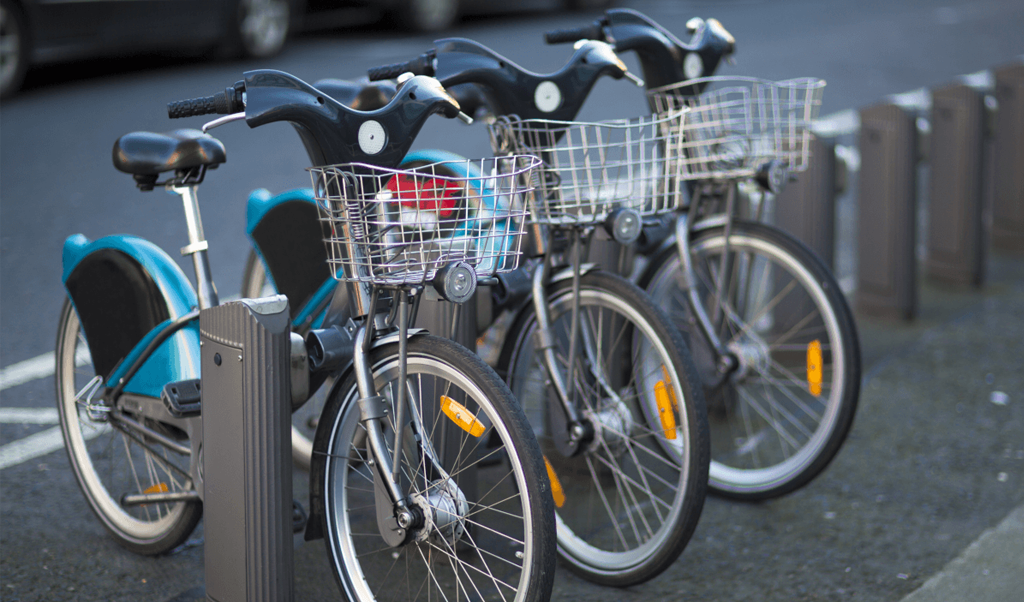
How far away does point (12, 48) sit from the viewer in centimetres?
877

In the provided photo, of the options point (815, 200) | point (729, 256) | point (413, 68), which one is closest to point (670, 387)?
point (729, 256)

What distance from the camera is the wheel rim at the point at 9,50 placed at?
8633 millimetres

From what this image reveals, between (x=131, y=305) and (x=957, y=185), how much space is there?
166 inches

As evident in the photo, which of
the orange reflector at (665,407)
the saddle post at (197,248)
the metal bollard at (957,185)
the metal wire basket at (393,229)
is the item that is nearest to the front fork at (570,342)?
the orange reflector at (665,407)

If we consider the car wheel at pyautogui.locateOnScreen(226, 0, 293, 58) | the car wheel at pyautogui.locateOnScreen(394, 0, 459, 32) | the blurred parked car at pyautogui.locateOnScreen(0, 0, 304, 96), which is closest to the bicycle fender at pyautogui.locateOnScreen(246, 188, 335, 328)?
the blurred parked car at pyautogui.locateOnScreen(0, 0, 304, 96)

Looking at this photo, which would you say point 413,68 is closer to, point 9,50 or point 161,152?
point 161,152

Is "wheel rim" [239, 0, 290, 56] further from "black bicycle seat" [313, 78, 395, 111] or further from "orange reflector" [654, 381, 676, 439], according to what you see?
"orange reflector" [654, 381, 676, 439]

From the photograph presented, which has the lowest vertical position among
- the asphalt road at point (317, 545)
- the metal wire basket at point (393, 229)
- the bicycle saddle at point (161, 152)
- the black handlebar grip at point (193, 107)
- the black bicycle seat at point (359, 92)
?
the asphalt road at point (317, 545)

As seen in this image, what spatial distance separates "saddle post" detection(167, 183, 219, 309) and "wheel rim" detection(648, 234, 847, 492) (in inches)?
57.1

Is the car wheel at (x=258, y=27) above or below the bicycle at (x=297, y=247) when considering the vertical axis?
above

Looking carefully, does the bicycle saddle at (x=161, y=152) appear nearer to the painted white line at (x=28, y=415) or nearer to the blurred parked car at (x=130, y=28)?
the painted white line at (x=28, y=415)

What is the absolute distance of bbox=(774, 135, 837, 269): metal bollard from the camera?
4750mm

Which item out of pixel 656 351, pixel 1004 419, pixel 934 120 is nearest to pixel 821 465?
pixel 656 351

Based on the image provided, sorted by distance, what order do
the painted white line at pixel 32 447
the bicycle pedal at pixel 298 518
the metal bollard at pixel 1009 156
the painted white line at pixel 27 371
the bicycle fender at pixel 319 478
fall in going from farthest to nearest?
the metal bollard at pixel 1009 156
the painted white line at pixel 27 371
the painted white line at pixel 32 447
the bicycle pedal at pixel 298 518
the bicycle fender at pixel 319 478
